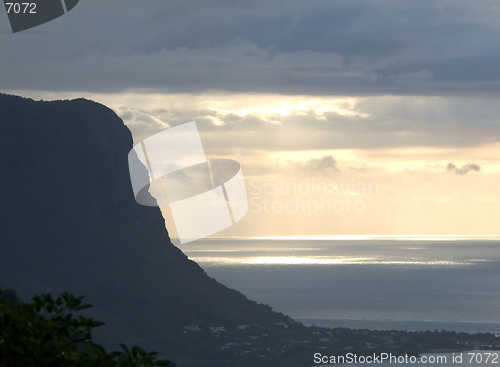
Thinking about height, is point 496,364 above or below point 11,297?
below

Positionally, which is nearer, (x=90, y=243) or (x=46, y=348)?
(x=46, y=348)

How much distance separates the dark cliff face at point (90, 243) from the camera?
6112 inches

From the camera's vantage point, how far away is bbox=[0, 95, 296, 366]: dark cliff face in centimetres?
15525

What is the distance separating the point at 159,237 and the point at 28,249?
4445 centimetres

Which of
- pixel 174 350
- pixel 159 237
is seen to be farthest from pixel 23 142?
pixel 174 350

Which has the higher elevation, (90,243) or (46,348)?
(90,243)

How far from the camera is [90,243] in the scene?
175500 mm

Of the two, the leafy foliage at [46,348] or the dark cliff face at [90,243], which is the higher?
the dark cliff face at [90,243]

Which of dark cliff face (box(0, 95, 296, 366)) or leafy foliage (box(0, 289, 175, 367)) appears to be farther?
dark cliff face (box(0, 95, 296, 366))

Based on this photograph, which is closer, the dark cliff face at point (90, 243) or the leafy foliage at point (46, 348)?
the leafy foliage at point (46, 348)

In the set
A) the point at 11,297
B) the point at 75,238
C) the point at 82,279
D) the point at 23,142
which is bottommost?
the point at 11,297

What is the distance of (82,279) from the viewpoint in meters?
161

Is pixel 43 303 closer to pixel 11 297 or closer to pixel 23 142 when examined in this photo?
pixel 11 297

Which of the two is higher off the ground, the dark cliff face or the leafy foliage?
the dark cliff face
